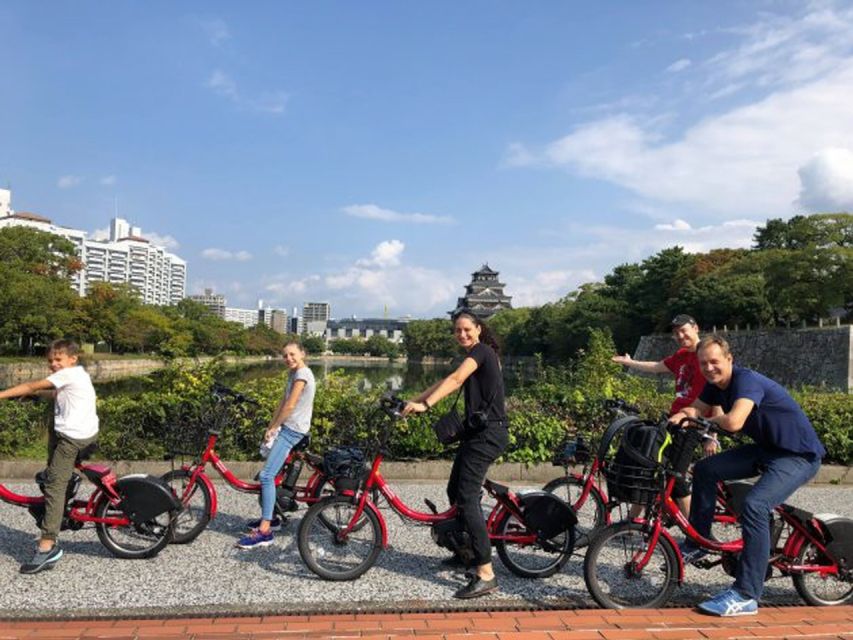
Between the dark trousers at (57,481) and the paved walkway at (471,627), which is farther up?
the dark trousers at (57,481)

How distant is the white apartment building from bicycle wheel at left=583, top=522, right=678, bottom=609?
119 metres

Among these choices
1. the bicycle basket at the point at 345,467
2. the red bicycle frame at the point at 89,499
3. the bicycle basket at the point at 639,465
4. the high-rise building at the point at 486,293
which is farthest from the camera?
the high-rise building at the point at 486,293

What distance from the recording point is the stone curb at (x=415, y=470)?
7133 millimetres

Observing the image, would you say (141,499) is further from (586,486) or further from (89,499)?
(586,486)

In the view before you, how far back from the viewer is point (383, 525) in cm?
430

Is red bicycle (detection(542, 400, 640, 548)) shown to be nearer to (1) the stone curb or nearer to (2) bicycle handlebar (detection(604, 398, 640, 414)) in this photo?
(2) bicycle handlebar (detection(604, 398, 640, 414))

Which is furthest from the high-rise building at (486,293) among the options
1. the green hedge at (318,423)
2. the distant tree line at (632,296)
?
the green hedge at (318,423)

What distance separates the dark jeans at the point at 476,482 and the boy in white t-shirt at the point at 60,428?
95.9 inches

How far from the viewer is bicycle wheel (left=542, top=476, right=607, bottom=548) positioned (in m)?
5.22

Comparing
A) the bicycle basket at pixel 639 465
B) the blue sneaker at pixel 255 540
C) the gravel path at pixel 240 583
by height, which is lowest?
the gravel path at pixel 240 583

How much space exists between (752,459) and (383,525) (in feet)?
7.26

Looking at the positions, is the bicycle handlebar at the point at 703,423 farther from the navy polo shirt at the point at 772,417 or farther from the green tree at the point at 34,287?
the green tree at the point at 34,287

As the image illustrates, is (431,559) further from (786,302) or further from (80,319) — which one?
(80,319)

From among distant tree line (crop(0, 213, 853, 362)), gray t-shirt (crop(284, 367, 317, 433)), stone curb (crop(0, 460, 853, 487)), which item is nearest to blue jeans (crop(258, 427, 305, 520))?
gray t-shirt (crop(284, 367, 317, 433))
